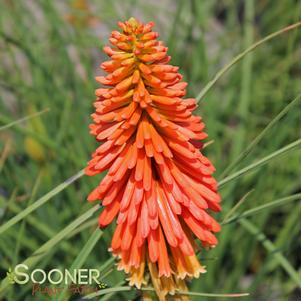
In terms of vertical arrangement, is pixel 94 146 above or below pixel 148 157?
above

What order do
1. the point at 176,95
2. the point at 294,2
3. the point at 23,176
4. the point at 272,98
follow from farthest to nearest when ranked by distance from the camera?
the point at 294,2 < the point at 272,98 < the point at 23,176 < the point at 176,95

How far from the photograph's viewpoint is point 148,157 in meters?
1.94

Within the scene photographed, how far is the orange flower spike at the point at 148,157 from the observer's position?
→ 1.89 meters

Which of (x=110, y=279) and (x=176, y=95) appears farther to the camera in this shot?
(x=110, y=279)

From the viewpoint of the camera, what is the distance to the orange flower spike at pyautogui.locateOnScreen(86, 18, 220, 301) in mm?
1893

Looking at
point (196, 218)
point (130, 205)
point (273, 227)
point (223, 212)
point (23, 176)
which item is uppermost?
point (23, 176)

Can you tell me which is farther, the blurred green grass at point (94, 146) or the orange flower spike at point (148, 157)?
the blurred green grass at point (94, 146)

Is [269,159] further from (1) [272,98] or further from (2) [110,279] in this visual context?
(1) [272,98]

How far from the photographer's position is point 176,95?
1.87 meters

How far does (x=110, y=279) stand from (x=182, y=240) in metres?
1.23

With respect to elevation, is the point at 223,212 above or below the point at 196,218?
below

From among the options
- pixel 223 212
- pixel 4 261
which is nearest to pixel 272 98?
pixel 223 212

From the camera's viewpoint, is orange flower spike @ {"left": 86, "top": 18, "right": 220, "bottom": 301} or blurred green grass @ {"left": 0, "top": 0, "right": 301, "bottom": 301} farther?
blurred green grass @ {"left": 0, "top": 0, "right": 301, "bottom": 301}

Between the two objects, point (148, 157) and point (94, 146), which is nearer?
point (148, 157)
